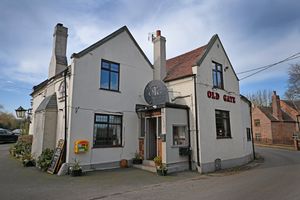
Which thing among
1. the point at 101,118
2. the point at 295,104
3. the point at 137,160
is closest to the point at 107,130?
the point at 101,118

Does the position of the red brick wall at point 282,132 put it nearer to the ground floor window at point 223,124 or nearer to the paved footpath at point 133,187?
the ground floor window at point 223,124

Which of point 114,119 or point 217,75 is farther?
point 217,75

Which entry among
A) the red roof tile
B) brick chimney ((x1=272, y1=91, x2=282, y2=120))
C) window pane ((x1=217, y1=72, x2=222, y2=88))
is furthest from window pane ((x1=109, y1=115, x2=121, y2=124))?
brick chimney ((x1=272, y1=91, x2=282, y2=120))

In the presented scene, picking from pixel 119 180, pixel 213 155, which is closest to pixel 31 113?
pixel 119 180

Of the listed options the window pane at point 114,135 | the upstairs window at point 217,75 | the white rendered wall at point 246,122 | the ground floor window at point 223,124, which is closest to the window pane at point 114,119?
the window pane at point 114,135

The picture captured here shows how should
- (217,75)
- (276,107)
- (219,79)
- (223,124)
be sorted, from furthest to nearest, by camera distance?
(276,107) < (219,79) < (217,75) < (223,124)

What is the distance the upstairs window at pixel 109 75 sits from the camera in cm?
1248

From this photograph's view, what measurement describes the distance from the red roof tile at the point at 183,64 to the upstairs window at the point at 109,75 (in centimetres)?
354

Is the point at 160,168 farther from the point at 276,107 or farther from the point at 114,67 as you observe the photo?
the point at 276,107

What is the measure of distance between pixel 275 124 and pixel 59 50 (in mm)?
36252

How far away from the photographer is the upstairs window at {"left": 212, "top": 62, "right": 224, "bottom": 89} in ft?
47.9

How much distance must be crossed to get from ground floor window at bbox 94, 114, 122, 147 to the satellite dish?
2193 millimetres

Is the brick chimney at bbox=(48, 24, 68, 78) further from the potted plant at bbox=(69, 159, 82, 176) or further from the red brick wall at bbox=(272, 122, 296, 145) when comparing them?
the red brick wall at bbox=(272, 122, 296, 145)

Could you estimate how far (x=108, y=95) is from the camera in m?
12.4
